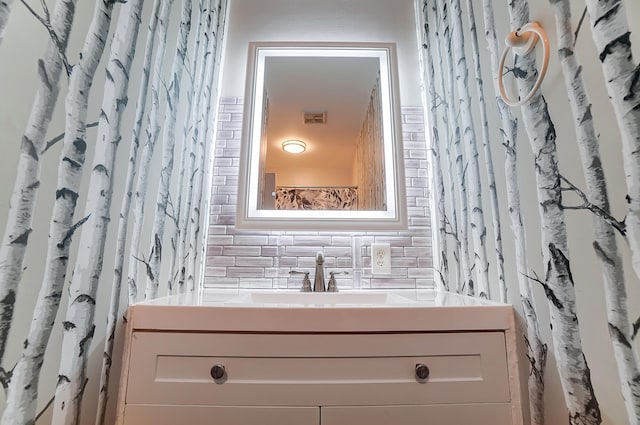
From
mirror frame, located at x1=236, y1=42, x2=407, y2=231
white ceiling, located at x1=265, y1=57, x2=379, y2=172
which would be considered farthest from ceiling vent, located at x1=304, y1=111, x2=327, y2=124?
mirror frame, located at x1=236, y1=42, x2=407, y2=231

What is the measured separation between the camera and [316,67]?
1434 mm

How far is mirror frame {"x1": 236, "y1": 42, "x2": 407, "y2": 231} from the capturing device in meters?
1.25

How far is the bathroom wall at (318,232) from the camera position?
1227 mm

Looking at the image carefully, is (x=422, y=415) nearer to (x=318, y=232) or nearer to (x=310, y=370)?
(x=310, y=370)

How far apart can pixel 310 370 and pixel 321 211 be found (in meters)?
0.72

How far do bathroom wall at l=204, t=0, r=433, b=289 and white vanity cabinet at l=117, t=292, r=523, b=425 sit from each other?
52cm

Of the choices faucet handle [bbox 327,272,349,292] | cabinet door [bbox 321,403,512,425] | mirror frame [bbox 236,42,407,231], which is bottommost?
cabinet door [bbox 321,403,512,425]

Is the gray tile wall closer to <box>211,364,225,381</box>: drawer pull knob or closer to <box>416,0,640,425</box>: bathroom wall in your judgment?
<box>416,0,640,425</box>: bathroom wall

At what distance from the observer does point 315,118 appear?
4.63 feet

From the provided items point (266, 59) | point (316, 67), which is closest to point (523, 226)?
point (316, 67)

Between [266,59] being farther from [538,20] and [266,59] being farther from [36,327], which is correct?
[36,327]

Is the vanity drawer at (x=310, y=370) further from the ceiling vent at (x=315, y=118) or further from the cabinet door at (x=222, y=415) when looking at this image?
the ceiling vent at (x=315, y=118)

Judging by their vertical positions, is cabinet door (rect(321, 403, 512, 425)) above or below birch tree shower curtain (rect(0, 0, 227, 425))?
below

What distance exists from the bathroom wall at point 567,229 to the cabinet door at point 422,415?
0.10 m
